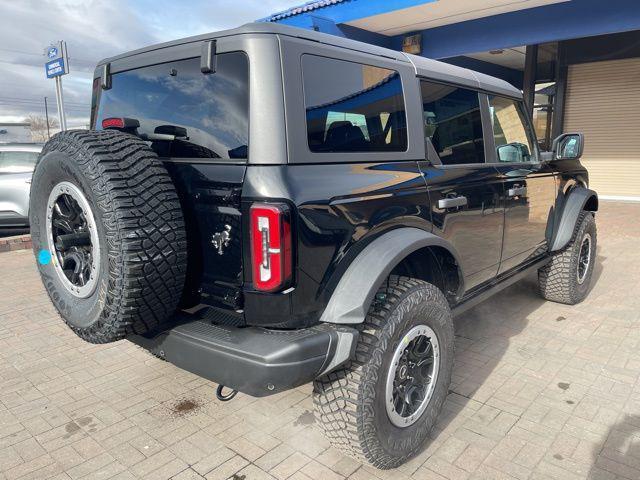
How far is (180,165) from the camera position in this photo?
222 centimetres

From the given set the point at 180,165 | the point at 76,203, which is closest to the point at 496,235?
the point at 180,165

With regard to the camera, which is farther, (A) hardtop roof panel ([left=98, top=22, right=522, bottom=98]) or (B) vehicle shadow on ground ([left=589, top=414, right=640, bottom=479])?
(B) vehicle shadow on ground ([left=589, top=414, right=640, bottom=479])

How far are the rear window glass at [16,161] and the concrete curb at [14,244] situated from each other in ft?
4.20

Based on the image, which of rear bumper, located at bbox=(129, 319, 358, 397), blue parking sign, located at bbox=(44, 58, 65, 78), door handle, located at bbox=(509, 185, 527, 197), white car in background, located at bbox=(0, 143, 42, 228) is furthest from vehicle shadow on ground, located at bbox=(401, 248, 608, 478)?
blue parking sign, located at bbox=(44, 58, 65, 78)

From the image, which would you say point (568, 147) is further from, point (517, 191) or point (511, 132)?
point (517, 191)

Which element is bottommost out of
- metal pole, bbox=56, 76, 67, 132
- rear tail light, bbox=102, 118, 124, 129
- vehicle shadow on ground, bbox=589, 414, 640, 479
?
vehicle shadow on ground, bbox=589, 414, 640, 479

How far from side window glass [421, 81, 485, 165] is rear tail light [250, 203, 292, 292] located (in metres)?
1.27

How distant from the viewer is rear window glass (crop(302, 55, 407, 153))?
2.12 m

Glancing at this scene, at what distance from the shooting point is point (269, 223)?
6.18ft

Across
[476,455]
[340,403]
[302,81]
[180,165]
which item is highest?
[302,81]

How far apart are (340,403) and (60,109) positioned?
9278 mm

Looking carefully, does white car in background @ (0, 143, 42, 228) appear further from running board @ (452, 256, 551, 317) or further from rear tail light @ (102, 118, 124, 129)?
running board @ (452, 256, 551, 317)

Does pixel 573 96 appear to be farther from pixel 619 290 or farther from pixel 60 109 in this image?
pixel 60 109

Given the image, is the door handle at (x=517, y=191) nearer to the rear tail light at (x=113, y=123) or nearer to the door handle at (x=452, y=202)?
the door handle at (x=452, y=202)
